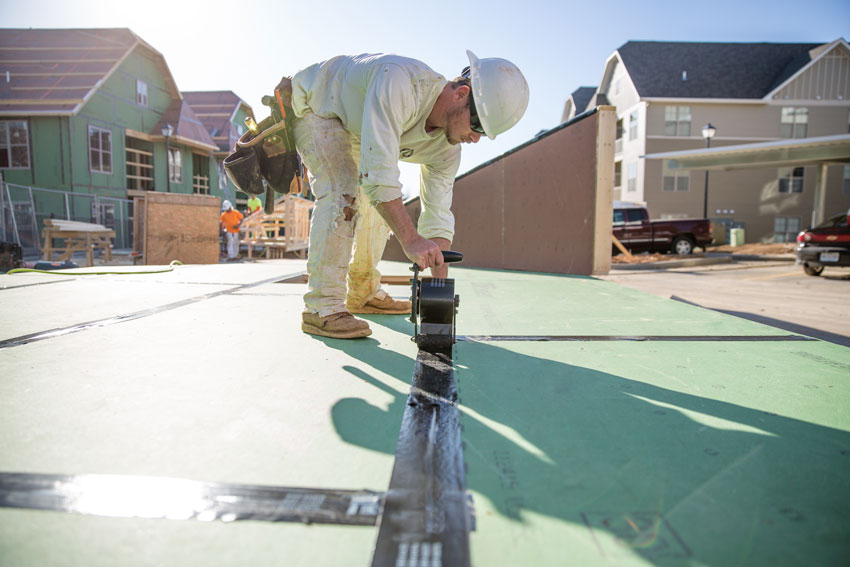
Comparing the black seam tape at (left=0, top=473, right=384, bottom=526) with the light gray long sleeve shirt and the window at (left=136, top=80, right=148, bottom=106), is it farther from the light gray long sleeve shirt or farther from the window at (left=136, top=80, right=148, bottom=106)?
the window at (left=136, top=80, right=148, bottom=106)

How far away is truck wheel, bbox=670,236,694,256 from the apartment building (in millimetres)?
9949

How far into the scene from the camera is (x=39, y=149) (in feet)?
51.7

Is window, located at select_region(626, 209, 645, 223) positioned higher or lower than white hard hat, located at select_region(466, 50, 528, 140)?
higher

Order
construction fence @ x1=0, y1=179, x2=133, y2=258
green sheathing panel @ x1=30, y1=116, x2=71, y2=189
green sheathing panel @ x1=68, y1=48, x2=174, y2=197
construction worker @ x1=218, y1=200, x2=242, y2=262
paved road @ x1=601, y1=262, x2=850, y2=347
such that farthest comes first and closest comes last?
green sheathing panel @ x1=68, y1=48, x2=174, y2=197
green sheathing panel @ x1=30, y1=116, x2=71, y2=189
construction worker @ x1=218, y1=200, x2=242, y2=262
construction fence @ x1=0, y1=179, x2=133, y2=258
paved road @ x1=601, y1=262, x2=850, y2=347

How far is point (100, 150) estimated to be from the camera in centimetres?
1689

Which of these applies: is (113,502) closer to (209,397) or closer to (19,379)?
(209,397)

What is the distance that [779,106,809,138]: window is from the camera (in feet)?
76.0

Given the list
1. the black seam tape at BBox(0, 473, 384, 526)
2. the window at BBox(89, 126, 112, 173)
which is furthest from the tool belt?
the window at BBox(89, 126, 112, 173)

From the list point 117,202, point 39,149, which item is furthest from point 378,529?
point 39,149

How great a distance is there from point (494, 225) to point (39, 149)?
1660 centimetres

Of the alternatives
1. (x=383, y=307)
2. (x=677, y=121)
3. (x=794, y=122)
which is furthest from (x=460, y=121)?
(x=794, y=122)

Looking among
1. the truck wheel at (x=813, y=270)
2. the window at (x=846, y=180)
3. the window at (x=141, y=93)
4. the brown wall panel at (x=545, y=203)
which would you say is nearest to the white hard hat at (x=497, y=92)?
the brown wall panel at (x=545, y=203)

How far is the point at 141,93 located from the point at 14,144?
498 centimetres

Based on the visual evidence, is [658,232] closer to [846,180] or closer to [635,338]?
[635,338]
